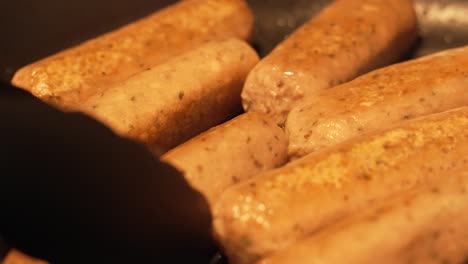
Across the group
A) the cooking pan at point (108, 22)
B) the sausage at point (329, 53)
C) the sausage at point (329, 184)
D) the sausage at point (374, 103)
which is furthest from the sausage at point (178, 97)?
the cooking pan at point (108, 22)

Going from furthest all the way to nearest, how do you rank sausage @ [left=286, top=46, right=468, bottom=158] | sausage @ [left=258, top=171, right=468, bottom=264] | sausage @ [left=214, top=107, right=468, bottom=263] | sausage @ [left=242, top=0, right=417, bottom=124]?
sausage @ [left=242, top=0, right=417, bottom=124] < sausage @ [left=286, top=46, right=468, bottom=158] < sausage @ [left=214, top=107, right=468, bottom=263] < sausage @ [left=258, top=171, right=468, bottom=264]

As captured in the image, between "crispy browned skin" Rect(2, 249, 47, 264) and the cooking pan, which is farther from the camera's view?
the cooking pan

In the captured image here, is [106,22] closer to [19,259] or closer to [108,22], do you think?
[108,22]

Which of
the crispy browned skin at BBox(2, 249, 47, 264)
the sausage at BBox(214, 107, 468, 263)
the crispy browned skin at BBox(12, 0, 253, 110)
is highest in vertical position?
the crispy browned skin at BBox(12, 0, 253, 110)

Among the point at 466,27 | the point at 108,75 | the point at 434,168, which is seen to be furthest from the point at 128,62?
the point at 466,27

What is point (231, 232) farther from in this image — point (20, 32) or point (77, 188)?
point (20, 32)

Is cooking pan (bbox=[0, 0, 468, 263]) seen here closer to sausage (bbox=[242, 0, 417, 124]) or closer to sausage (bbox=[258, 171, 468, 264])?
sausage (bbox=[242, 0, 417, 124])

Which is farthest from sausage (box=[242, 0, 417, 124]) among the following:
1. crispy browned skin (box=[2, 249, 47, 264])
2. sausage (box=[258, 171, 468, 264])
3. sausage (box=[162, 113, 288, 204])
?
crispy browned skin (box=[2, 249, 47, 264])
